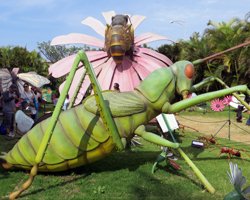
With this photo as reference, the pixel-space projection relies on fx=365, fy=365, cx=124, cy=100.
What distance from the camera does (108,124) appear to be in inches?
188

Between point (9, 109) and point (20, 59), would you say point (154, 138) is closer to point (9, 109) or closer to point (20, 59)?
point (9, 109)

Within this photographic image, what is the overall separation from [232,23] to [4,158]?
24.9 m

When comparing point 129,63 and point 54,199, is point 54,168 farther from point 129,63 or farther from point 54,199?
point 129,63

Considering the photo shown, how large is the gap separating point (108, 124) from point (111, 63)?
119 inches

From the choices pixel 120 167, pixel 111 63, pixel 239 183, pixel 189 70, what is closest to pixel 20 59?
pixel 111 63

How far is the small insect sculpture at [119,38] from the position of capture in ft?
23.7

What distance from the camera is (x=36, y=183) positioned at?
5.08 m

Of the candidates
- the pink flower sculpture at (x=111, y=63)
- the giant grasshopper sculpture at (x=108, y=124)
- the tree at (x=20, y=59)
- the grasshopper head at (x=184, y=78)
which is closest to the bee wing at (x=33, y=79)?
the pink flower sculpture at (x=111, y=63)

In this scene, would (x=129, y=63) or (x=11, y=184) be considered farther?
(x=129, y=63)

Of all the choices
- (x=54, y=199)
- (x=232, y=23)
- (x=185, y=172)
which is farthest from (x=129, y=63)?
(x=232, y=23)

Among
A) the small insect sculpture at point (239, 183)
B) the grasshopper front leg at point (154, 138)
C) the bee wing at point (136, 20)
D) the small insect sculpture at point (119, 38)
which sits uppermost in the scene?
the bee wing at point (136, 20)

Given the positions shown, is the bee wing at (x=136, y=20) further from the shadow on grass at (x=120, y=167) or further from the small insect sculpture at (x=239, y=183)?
the small insect sculpture at (x=239, y=183)

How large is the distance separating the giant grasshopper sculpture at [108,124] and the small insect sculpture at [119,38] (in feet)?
7.30

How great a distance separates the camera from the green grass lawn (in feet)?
15.7
